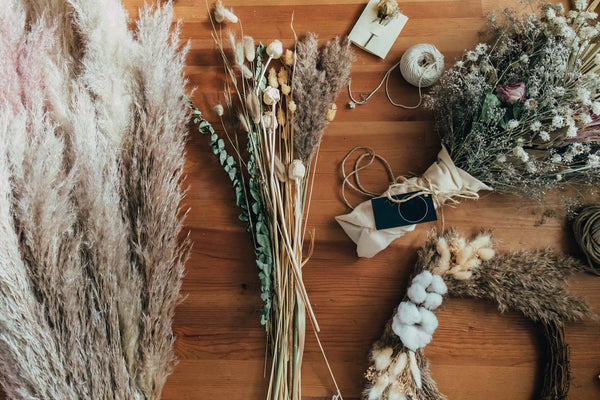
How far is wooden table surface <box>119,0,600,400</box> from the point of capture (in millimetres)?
1341

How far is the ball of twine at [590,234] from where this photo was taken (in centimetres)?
129

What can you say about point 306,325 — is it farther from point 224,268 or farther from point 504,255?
point 504,255

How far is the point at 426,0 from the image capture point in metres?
1.44

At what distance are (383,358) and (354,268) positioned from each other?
0.96 ft

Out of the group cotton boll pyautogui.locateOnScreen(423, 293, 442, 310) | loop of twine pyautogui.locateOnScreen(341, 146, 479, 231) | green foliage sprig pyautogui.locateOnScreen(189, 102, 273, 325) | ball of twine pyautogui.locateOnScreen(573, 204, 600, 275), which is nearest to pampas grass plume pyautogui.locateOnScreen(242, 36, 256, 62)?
green foliage sprig pyautogui.locateOnScreen(189, 102, 273, 325)

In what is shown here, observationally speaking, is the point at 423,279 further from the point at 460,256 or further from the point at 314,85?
the point at 314,85

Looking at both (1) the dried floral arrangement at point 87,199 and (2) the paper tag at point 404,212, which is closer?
(1) the dried floral arrangement at point 87,199

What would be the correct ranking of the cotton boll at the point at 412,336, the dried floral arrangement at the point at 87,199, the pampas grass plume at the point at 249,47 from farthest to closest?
the pampas grass plume at the point at 249,47 → the cotton boll at the point at 412,336 → the dried floral arrangement at the point at 87,199

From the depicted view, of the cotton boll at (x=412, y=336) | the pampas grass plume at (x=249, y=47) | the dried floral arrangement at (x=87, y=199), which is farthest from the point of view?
the pampas grass plume at (x=249, y=47)

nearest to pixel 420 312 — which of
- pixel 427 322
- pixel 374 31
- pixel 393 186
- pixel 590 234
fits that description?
pixel 427 322

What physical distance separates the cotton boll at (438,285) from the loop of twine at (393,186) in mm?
199

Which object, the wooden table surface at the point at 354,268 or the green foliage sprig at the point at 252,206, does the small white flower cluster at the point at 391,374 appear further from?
the green foliage sprig at the point at 252,206

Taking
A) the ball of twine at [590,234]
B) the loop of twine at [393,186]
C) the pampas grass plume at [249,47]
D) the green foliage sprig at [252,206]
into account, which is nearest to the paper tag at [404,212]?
the loop of twine at [393,186]

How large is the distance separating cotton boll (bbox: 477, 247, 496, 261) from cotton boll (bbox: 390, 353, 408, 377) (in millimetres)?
398
